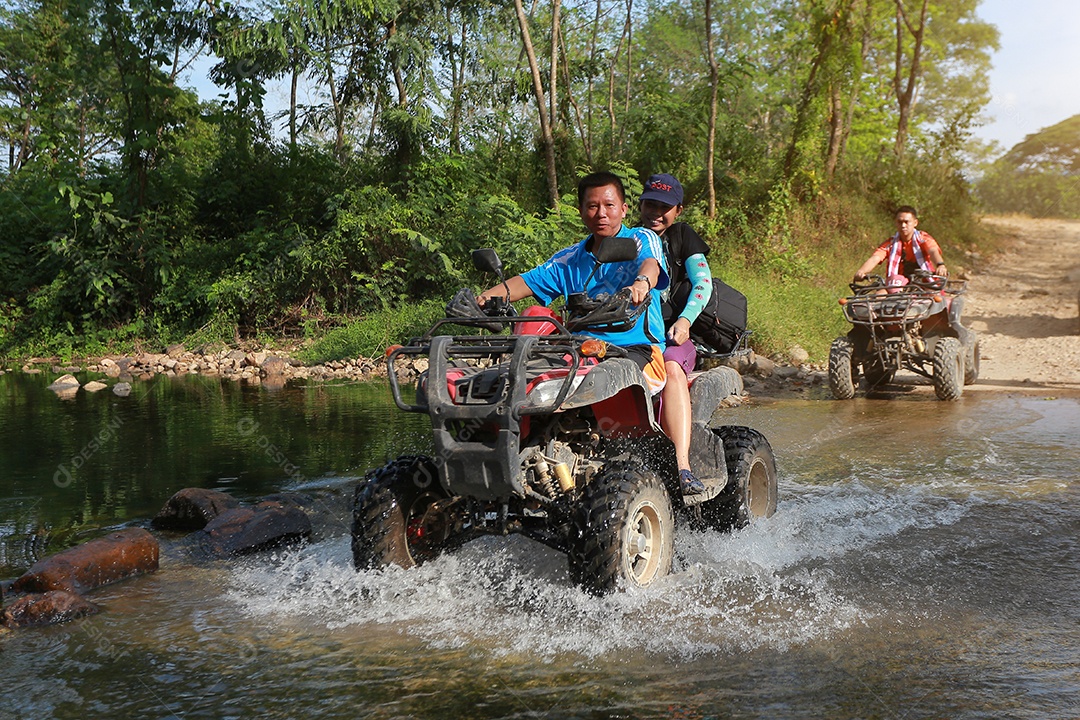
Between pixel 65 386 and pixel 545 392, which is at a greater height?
pixel 545 392

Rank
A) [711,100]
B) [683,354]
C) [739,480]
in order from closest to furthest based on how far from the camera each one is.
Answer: [683,354]
[739,480]
[711,100]

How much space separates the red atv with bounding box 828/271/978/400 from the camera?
11.5m

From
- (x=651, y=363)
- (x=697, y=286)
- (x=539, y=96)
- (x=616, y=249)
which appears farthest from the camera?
(x=539, y=96)

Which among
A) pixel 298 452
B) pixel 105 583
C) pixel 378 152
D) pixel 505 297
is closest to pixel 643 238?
pixel 505 297

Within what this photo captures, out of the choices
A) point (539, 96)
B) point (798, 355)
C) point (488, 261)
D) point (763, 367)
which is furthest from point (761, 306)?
point (488, 261)

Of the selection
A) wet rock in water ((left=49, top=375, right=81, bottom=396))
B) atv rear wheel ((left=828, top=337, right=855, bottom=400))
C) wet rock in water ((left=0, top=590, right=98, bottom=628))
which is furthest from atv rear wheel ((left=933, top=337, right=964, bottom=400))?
wet rock in water ((left=49, top=375, right=81, bottom=396))

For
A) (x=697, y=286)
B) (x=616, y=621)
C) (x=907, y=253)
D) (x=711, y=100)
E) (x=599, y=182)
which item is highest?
(x=711, y=100)

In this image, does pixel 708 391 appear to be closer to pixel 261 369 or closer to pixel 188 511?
pixel 188 511

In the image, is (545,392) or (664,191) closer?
(545,392)

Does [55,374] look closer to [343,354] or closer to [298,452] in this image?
[343,354]

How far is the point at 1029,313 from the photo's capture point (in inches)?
746

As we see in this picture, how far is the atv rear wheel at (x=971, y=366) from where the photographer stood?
12617 mm

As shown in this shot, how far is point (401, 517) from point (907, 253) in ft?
30.8

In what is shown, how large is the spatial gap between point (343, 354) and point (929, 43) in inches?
1033
